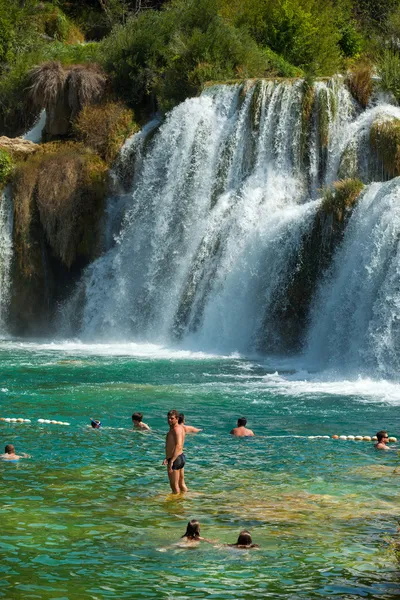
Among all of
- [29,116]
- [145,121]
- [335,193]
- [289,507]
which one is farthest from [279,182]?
[289,507]

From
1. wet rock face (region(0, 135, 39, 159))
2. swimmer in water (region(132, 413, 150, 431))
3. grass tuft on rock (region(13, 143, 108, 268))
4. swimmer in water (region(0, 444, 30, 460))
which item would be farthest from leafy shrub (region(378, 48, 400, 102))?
swimmer in water (region(0, 444, 30, 460))

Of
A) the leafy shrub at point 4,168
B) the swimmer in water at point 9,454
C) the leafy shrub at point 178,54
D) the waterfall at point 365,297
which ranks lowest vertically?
the swimmer in water at point 9,454

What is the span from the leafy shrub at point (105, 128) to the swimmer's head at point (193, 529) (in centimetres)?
2371

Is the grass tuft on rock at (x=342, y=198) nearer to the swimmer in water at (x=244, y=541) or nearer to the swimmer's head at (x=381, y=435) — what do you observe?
the swimmer's head at (x=381, y=435)

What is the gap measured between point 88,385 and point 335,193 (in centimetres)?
810

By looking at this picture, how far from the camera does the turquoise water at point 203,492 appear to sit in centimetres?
1036

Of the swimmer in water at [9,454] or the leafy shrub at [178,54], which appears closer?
the swimmer in water at [9,454]

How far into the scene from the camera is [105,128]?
114ft

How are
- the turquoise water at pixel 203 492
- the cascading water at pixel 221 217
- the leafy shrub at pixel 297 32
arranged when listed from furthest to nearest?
the leafy shrub at pixel 297 32 < the cascading water at pixel 221 217 < the turquoise water at pixel 203 492

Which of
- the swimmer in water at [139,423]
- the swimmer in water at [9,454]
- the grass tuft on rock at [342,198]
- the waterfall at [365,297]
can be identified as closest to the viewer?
the swimmer in water at [9,454]

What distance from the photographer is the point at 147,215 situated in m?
31.8

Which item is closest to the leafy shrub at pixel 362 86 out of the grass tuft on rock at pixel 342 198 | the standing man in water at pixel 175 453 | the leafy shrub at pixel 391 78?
the leafy shrub at pixel 391 78

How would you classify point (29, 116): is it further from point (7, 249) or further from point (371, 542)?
point (371, 542)

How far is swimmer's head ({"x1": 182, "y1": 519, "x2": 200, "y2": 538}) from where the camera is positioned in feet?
36.7
